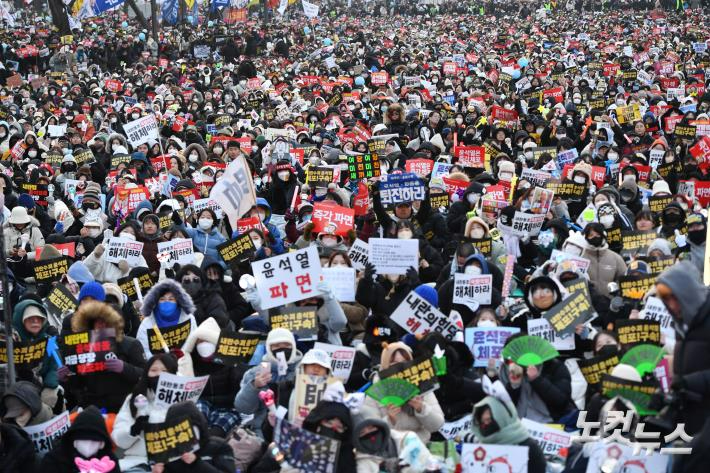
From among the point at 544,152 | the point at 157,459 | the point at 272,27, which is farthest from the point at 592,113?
the point at 272,27

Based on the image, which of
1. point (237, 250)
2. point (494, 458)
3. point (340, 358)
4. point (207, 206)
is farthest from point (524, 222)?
point (494, 458)

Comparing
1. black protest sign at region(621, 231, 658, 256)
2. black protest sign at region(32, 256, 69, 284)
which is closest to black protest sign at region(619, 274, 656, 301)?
black protest sign at region(621, 231, 658, 256)

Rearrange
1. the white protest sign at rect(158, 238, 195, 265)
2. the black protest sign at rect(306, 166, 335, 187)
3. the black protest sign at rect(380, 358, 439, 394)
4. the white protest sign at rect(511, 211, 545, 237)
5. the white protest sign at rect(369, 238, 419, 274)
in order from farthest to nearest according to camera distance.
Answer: the black protest sign at rect(306, 166, 335, 187)
the white protest sign at rect(511, 211, 545, 237)
the white protest sign at rect(158, 238, 195, 265)
the white protest sign at rect(369, 238, 419, 274)
the black protest sign at rect(380, 358, 439, 394)

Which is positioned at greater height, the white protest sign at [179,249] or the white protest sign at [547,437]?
the white protest sign at [179,249]

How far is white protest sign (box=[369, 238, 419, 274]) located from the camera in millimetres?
9750

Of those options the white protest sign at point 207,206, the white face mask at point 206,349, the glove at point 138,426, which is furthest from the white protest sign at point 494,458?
the white protest sign at point 207,206

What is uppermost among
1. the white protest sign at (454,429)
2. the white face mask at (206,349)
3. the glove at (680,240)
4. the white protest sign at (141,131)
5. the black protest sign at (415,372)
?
the white protest sign at (141,131)

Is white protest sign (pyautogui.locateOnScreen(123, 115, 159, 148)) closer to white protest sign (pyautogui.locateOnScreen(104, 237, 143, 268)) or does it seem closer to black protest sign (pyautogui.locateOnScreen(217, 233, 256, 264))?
white protest sign (pyautogui.locateOnScreen(104, 237, 143, 268))

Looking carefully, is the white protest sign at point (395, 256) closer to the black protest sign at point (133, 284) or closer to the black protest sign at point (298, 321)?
the black protest sign at point (298, 321)

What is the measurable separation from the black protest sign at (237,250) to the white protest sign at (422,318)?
2.65 meters

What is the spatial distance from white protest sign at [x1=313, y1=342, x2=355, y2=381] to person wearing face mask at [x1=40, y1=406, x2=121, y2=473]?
66.8 inches

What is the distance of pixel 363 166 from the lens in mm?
14172

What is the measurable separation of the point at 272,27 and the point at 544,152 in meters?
30.5

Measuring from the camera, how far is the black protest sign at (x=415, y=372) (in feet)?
23.0
